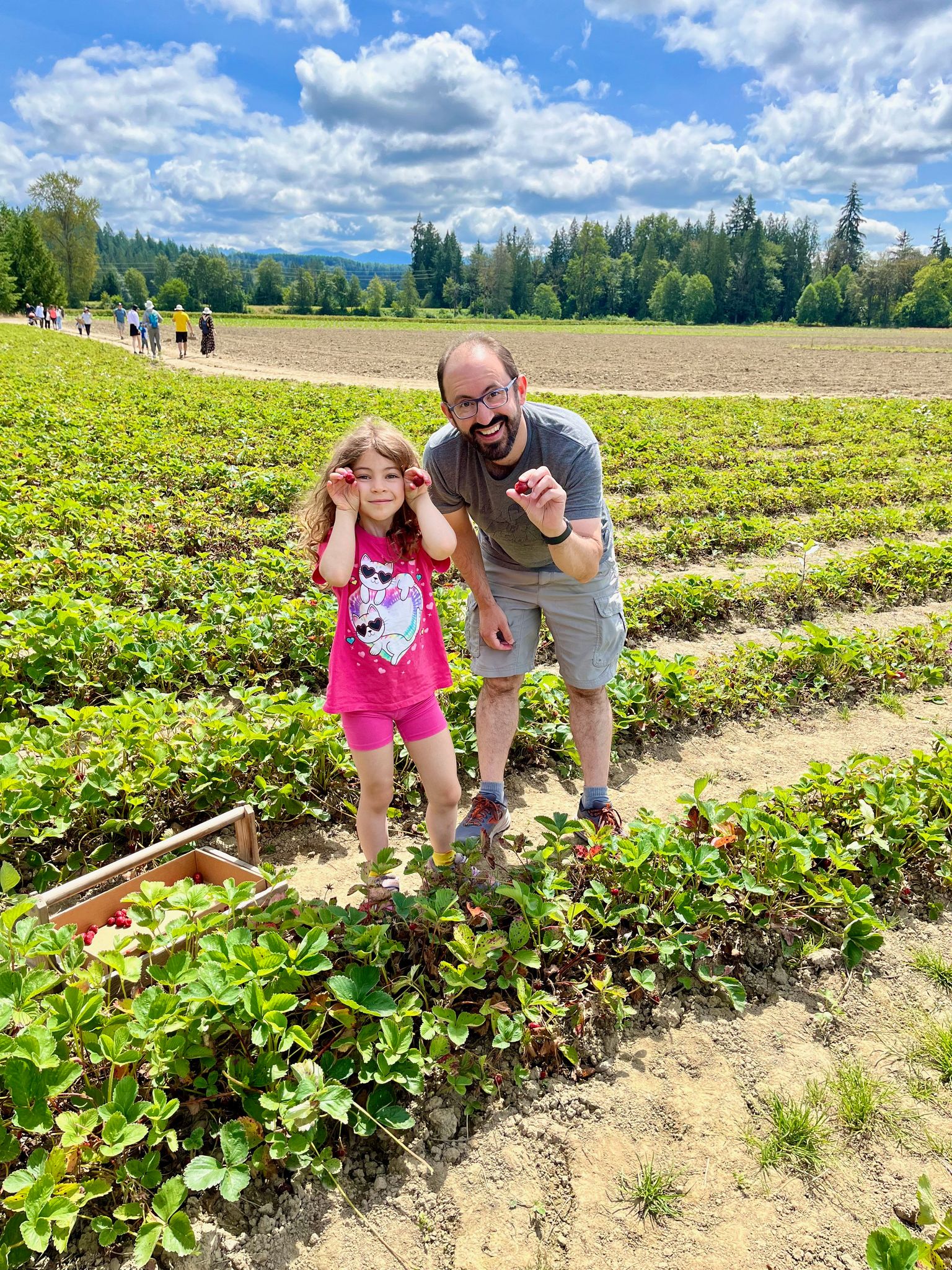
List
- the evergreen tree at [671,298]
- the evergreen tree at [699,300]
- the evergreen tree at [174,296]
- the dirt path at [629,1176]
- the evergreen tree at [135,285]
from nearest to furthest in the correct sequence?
the dirt path at [629,1176] → the evergreen tree at [699,300] → the evergreen tree at [671,298] → the evergreen tree at [174,296] → the evergreen tree at [135,285]

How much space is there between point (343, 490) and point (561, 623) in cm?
110

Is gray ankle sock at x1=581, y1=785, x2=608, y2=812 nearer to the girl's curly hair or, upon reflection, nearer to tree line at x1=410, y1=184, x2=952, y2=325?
the girl's curly hair

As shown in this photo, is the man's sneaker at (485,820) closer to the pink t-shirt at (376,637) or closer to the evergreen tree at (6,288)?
the pink t-shirt at (376,637)

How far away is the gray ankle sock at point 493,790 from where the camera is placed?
11.1 ft

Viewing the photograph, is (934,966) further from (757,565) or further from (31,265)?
(31,265)

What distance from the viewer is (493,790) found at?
3381 millimetres

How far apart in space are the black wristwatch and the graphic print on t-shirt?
1.64 feet

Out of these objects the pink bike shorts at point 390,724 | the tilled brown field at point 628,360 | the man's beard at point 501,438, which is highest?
the tilled brown field at point 628,360

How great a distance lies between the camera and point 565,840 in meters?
3.11

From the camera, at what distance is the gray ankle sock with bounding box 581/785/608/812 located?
131 inches

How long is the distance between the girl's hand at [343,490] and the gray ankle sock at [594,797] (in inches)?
61.1

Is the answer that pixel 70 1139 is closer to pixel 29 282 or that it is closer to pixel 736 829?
pixel 736 829

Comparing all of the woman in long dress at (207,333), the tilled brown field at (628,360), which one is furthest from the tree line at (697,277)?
the woman in long dress at (207,333)

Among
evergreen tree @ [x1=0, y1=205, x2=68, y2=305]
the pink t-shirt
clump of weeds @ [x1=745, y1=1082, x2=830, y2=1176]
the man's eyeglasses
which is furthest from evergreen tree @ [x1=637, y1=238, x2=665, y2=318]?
clump of weeds @ [x1=745, y1=1082, x2=830, y2=1176]
